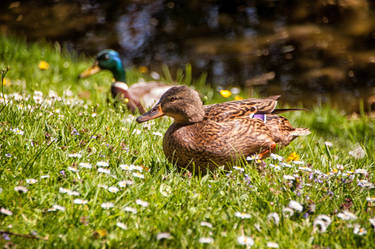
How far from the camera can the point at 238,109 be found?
135 inches

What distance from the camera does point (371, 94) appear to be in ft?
23.6

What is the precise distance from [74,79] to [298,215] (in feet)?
14.5

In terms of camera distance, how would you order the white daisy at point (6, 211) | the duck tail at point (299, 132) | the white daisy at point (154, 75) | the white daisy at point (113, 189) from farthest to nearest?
1. the white daisy at point (154, 75)
2. the duck tail at point (299, 132)
3. the white daisy at point (113, 189)
4. the white daisy at point (6, 211)

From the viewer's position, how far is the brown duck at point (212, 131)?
3.11 m

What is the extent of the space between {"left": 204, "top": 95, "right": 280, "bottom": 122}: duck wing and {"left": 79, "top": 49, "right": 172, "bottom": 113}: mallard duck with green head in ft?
5.72

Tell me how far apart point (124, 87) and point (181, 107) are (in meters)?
2.29

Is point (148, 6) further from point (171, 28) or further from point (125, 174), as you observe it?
point (125, 174)

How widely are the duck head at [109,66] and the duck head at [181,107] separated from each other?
2555 millimetres

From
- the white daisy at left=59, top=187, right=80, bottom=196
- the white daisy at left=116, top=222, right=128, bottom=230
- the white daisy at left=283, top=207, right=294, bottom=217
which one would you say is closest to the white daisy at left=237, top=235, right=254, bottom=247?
the white daisy at left=283, top=207, right=294, bottom=217

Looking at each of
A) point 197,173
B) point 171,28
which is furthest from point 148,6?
point 197,173

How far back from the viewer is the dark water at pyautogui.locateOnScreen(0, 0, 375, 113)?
7.58 m

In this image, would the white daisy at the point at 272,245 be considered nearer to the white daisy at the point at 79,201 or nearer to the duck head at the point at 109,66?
the white daisy at the point at 79,201

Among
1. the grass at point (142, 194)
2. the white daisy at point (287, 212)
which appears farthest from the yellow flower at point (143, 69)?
the white daisy at point (287, 212)

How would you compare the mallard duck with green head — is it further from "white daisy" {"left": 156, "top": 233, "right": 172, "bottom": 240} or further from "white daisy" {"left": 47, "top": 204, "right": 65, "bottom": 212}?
"white daisy" {"left": 156, "top": 233, "right": 172, "bottom": 240}
